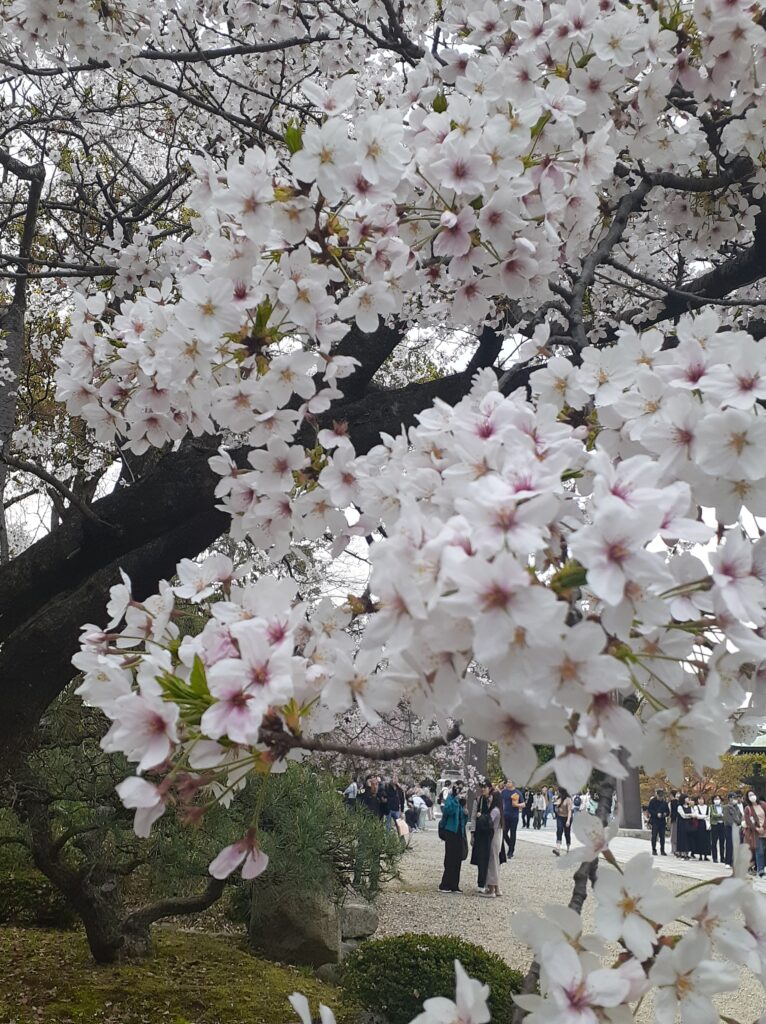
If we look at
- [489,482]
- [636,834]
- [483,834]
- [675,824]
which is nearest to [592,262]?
[489,482]

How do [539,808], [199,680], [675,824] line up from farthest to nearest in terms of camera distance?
[539,808], [675,824], [199,680]

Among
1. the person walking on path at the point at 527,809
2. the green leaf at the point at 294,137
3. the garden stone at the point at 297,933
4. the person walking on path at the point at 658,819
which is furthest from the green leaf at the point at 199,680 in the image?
the person walking on path at the point at 527,809

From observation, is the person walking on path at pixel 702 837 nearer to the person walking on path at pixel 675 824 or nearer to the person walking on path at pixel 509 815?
the person walking on path at pixel 675 824

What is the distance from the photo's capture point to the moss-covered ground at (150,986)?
13.8 feet

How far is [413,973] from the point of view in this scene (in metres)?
4.42

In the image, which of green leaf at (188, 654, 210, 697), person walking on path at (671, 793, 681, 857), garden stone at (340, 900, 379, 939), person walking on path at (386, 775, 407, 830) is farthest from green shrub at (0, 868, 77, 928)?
person walking on path at (671, 793, 681, 857)

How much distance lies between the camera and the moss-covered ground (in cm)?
421

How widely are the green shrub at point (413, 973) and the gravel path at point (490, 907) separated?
1136 millimetres

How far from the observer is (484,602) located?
31.8 inches

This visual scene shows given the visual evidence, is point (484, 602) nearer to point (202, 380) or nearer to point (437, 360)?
point (202, 380)

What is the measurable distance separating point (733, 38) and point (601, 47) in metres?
0.32

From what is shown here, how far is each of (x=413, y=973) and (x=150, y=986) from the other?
1.51 metres

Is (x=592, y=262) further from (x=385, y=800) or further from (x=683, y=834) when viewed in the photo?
(x=683, y=834)

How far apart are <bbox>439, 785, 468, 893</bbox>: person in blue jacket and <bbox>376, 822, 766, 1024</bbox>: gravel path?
180 mm
